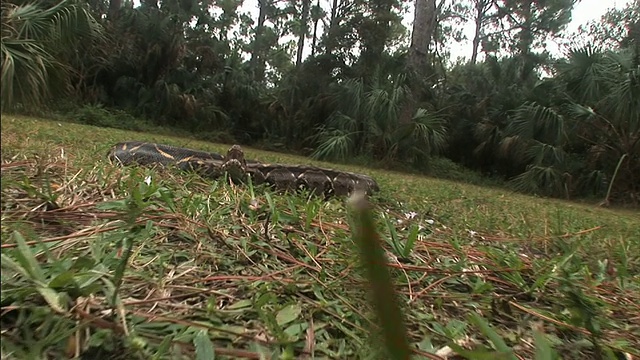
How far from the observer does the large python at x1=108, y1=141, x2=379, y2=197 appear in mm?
3197

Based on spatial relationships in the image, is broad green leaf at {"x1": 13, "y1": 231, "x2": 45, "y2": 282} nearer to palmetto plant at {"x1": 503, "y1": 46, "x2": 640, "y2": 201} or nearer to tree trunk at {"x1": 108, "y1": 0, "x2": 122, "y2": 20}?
palmetto plant at {"x1": 503, "y1": 46, "x2": 640, "y2": 201}

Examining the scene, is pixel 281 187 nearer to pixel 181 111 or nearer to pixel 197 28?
pixel 181 111

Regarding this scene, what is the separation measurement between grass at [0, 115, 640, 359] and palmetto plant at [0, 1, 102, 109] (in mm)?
191

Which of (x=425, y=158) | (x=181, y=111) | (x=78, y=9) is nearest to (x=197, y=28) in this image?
(x=181, y=111)

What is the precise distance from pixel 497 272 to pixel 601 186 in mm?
9496

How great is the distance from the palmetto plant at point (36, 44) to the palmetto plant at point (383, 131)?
5.82m

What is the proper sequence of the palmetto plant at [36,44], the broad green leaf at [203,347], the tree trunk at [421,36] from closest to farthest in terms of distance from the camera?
the broad green leaf at [203,347]
the palmetto plant at [36,44]
the tree trunk at [421,36]

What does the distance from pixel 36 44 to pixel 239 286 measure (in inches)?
57.8

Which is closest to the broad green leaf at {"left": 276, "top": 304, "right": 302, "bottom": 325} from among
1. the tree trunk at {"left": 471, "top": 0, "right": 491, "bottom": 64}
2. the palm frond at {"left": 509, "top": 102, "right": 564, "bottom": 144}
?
the palm frond at {"left": 509, "top": 102, "right": 564, "bottom": 144}

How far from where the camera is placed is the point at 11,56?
0.87 metres

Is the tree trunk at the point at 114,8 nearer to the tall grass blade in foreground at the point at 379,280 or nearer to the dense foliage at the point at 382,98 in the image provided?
the dense foliage at the point at 382,98

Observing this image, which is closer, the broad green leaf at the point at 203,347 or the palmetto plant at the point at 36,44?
the broad green leaf at the point at 203,347

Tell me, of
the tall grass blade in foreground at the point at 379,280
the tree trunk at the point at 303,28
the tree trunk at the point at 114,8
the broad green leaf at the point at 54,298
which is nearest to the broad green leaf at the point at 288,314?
the broad green leaf at the point at 54,298

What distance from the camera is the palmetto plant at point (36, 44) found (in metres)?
0.87
